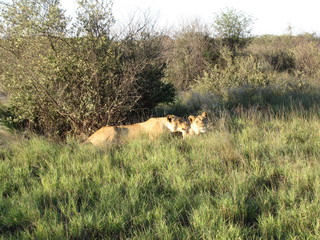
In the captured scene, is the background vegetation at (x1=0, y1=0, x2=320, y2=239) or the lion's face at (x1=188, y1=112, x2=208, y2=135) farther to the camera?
the lion's face at (x1=188, y1=112, x2=208, y2=135)

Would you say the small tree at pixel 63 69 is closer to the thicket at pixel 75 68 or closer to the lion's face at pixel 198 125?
the thicket at pixel 75 68

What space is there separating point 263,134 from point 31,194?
154 inches

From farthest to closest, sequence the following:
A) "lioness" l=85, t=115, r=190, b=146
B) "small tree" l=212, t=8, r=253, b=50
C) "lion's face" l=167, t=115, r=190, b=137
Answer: "small tree" l=212, t=8, r=253, b=50 < "lion's face" l=167, t=115, r=190, b=137 < "lioness" l=85, t=115, r=190, b=146

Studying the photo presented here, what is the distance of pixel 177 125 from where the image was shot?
557cm

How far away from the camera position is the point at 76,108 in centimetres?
592

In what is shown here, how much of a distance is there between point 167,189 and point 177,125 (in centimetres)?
228

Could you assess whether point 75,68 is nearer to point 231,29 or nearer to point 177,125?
point 177,125

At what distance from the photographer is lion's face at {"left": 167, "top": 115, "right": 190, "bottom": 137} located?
551cm

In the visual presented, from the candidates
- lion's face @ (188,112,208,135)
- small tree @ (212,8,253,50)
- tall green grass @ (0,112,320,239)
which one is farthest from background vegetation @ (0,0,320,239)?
small tree @ (212,8,253,50)

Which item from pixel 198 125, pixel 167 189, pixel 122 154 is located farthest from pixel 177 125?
pixel 167 189

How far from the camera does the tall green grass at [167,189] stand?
2.64m

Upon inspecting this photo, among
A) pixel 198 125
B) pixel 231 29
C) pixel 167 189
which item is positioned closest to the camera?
pixel 167 189

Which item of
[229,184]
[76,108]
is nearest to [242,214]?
[229,184]

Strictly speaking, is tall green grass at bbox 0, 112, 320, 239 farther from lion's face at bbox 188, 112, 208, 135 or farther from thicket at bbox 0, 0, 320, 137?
thicket at bbox 0, 0, 320, 137
